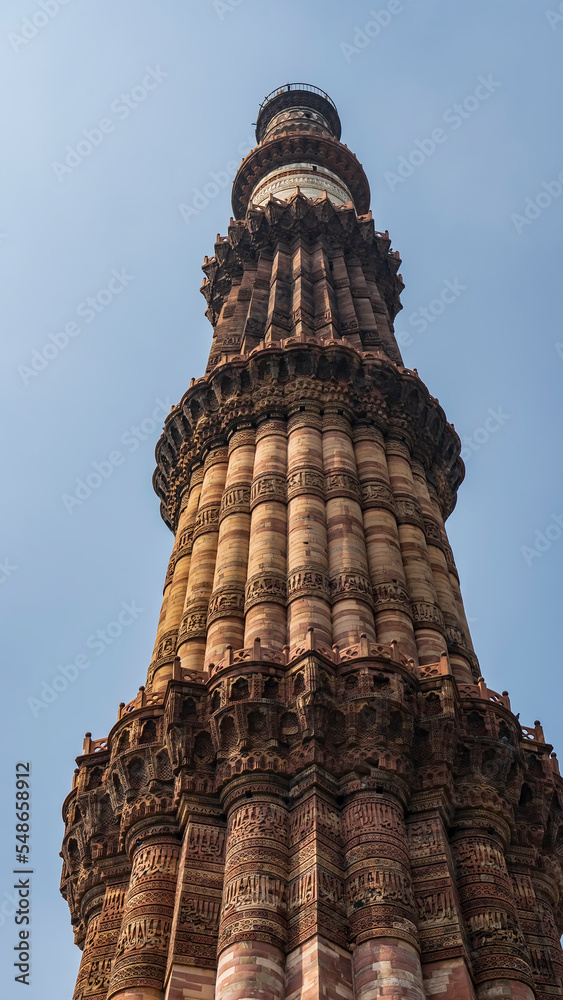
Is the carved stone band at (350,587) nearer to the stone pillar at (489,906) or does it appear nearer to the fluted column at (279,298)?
the stone pillar at (489,906)

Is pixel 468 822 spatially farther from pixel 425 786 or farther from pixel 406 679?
pixel 406 679

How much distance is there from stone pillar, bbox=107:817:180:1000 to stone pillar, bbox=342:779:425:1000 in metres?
2.42

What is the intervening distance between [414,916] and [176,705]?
457 cm

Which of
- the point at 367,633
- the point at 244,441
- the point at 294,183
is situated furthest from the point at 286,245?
the point at 367,633

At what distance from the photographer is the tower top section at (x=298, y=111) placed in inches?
1727

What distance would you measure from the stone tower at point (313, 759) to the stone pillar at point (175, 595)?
0.07 m

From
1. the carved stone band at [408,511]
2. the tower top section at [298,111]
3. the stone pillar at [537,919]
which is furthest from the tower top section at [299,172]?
the stone pillar at [537,919]

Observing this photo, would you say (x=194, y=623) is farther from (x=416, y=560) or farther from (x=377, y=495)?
(x=377, y=495)

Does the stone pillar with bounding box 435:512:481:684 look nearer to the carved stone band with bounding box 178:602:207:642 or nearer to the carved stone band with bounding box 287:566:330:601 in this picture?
the carved stone band with bounding box 287:566:330:601

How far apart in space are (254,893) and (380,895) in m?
1.47

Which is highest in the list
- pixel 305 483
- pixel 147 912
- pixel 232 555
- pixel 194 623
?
pixel 305 483

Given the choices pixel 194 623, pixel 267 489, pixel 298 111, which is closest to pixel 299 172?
pixel 298 111

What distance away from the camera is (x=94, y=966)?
1523 cm

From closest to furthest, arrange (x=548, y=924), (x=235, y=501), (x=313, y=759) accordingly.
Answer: (x=313, y=759), (x=548, y=924), (x=235, y=501)
